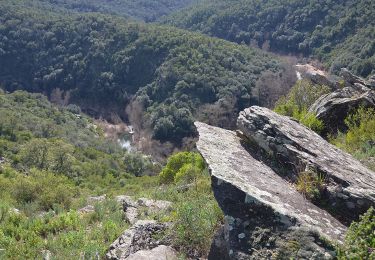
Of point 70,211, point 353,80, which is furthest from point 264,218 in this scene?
point 353,80

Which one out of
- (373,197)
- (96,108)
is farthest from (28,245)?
(96,108)

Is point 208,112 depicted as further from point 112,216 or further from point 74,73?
point 112,216

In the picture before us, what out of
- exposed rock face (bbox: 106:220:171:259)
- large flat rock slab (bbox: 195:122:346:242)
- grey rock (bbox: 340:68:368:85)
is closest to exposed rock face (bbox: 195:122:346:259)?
large flat rock slab (bbox: 195:122:346:242)

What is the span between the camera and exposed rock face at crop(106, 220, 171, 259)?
5.92 meters

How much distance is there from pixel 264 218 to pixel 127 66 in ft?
214

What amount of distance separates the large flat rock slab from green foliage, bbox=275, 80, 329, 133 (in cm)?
567

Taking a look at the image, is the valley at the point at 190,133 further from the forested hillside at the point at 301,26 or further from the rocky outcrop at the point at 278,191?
the forested hillside at the point at 301,26

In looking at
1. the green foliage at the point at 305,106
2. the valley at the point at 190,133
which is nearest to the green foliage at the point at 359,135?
the valley at the point at 190,133

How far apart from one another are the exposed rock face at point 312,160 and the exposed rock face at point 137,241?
1896 millimetres

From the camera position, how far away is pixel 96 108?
2657 inches

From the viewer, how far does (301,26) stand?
81375 millimetres

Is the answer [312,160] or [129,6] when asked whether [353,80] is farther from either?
[129,6]

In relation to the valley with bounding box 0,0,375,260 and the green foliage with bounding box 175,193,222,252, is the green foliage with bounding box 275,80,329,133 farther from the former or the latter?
the green foliage with bounding box 175,193,222,252

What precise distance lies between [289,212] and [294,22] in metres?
82.4
